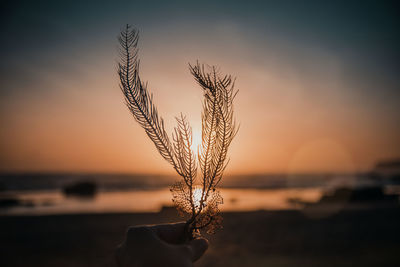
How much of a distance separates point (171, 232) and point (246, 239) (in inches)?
347

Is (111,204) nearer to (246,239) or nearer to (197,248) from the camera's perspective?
(246,239)

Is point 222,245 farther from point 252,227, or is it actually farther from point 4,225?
point 4,225

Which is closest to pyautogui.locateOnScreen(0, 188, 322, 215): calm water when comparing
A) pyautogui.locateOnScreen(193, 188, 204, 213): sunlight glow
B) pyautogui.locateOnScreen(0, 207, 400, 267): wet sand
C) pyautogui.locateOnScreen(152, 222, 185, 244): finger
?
pyautogui.locateOnScreen(0, 207, 400, 267): wet sand

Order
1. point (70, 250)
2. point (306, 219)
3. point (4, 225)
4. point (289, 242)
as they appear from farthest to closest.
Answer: point (306, 219) → point (4, 225) → point (289, 242) → point (70, 250)

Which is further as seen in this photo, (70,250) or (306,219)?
(306,219)

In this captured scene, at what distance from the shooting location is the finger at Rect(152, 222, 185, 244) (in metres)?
2.86

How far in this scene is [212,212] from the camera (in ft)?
10.5

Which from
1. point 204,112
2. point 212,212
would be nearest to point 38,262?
point 212,212

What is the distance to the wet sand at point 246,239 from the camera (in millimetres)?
8289

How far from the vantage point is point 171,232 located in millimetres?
2957

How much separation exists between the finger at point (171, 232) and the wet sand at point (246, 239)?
17.9 ft

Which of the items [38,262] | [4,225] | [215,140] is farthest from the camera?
[4,225]

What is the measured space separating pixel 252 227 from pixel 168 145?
11202 mm

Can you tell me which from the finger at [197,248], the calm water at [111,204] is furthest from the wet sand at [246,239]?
the finger at [197,248]
